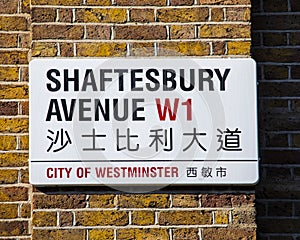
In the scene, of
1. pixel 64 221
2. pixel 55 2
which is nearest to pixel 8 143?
pixel 64 221

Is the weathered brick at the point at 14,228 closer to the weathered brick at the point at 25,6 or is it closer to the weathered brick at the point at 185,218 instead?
the weathered brick at the point at 185,218

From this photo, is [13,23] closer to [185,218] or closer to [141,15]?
[141,15]

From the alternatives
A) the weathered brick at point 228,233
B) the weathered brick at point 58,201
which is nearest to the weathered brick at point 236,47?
the weathered brick at point 228,233

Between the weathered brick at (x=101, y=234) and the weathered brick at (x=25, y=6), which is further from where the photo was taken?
the weathered brick at (x=25, y=6)

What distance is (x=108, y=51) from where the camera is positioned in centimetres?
343

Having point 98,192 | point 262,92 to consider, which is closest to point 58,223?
point 98,192

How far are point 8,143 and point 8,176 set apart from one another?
15 cm

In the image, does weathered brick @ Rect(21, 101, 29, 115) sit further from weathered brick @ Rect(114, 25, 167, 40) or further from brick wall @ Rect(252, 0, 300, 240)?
brick wall @ Rect(252, 0, 300, 240)

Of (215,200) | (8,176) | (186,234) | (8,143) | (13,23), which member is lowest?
(186,234)

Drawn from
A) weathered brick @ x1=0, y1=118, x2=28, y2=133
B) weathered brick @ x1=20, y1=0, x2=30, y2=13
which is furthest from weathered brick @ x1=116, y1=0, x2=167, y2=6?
weathered brick @ x1=0, y1=118, x2=28, y2=133

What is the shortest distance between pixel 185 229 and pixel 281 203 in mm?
538

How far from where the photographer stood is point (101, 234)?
3357 mm

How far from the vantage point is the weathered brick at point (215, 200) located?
3389 millimetres

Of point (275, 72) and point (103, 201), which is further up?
point (275, 72)
